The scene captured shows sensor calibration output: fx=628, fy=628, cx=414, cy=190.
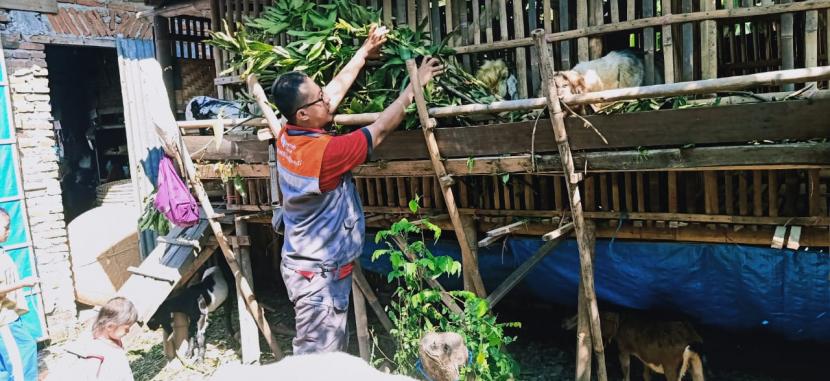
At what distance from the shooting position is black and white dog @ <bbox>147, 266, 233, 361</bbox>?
23.6ft

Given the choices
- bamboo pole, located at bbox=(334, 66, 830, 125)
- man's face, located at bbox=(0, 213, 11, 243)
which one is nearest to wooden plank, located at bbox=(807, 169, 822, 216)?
bamboo pole, located at bbox=(334, 66, 830, 125)

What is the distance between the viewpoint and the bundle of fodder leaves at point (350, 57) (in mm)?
4598

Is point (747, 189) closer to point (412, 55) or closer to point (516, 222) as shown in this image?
point (516, 222)

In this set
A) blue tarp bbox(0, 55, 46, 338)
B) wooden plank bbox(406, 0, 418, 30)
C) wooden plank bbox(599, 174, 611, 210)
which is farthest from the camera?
blue tarp bbox(0, 55, 46, 338)

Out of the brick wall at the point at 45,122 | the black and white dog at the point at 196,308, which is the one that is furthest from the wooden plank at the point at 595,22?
the brick wall at the point at 45,122

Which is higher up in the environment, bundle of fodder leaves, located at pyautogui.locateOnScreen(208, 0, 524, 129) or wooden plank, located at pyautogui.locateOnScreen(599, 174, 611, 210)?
bundle of fodder leaves, located at pyautogui.locateOnScreen(208, 0, 524, 129)

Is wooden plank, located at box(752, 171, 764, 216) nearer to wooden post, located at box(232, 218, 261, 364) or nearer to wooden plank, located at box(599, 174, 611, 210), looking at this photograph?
wooden plank, located at box(599, 174, 611, 210)

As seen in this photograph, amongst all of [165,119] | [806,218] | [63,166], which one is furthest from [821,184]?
[63,166]

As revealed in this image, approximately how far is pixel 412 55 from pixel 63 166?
32.0 ft

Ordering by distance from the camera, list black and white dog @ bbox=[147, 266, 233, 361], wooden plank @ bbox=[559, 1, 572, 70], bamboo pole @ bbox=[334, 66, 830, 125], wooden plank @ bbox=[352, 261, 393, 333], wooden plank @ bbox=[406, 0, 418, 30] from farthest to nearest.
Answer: black and white dog @ bbox=[147, 266, 233, 361]
wooden plank @ bbox=[406, 0, 418, 30]
wooden plank @ bbox=[352, 261, 393, 333]
wooden plank @ bbox=[559, 1, 572, 70]
bamboo pole @ bbox=[334, 66, 830, 125]

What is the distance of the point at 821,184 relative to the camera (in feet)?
12.7

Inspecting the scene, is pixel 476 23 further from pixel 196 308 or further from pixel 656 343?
pixel 196 308

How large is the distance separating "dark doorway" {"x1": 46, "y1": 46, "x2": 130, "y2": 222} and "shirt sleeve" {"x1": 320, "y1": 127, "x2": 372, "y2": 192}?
9040 millimetres

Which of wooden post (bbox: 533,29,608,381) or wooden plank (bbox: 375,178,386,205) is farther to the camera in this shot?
wooden plank (bbox: 375,178,386,205)
